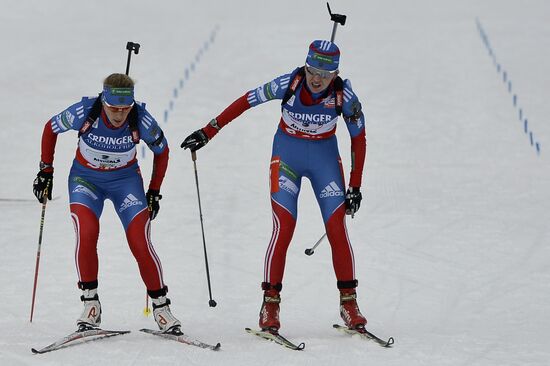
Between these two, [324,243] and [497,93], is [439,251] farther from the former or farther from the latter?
[497,93]

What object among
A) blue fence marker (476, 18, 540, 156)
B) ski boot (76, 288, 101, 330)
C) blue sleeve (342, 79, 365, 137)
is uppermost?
blue fence marker (476, 18, 540, 156)

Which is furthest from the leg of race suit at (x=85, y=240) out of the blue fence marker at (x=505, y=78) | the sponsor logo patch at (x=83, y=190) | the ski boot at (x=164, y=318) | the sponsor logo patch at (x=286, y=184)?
the blue fence marker at (x=505, y=78)

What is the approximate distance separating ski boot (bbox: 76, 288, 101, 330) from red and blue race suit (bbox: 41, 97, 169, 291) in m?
0.11

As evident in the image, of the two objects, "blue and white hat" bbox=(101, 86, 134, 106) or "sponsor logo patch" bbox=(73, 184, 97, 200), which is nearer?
"blue and white hat" bbox=(101, 86, 134, 106)

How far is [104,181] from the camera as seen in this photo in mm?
8156

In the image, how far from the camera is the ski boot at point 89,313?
317 inches

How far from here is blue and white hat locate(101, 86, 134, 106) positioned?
776 centimetres

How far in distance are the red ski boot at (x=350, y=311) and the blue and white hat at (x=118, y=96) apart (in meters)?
2.29

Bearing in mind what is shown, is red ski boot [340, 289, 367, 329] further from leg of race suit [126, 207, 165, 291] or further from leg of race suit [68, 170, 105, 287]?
leg of race suit [68, 170, 105, 287]

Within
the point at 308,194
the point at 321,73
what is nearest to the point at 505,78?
the point at 308,194

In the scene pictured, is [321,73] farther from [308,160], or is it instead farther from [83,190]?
[83,190]

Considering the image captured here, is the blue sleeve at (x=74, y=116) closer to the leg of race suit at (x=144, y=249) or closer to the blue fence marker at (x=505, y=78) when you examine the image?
the leg of race suit at (x=144, y=249)

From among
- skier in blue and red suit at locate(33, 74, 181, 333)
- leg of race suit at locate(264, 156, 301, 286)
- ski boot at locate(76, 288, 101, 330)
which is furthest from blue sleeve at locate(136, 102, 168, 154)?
ski boot at locate(76, 288, 101, 330)

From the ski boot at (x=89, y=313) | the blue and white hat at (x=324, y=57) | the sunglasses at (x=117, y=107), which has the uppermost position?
the blue and white hat at (x=324, y=57)
